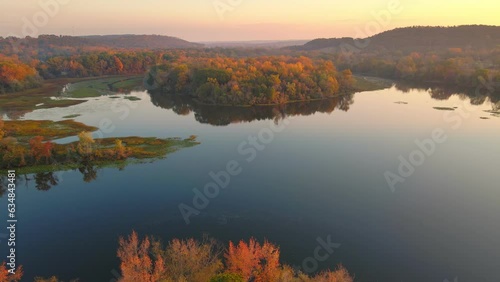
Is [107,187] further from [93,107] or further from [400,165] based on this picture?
[93,107]

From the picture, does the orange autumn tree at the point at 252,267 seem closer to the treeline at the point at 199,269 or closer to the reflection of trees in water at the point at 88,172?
the treeline at the point at 199,269

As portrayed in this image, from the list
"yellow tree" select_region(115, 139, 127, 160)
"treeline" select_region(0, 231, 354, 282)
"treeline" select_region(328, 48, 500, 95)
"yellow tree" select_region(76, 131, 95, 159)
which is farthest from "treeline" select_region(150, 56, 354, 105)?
"treeline" select_region(0, 231, 354, 282)

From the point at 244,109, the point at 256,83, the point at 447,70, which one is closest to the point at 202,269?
the point at 244,109

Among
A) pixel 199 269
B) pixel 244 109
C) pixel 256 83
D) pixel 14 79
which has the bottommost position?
pixel 199 269

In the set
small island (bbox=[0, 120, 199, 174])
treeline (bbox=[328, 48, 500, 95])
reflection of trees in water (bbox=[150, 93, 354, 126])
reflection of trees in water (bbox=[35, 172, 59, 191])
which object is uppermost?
treeline (bbox=[328, 48, 500, 95])

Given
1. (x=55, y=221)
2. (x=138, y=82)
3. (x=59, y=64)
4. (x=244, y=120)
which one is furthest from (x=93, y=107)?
(x=59, y=64)

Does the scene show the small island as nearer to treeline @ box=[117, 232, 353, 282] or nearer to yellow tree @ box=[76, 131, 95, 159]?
yellow tree @ box=[76, 131, 95, 159]

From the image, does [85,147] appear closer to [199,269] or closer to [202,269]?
[199,269]
